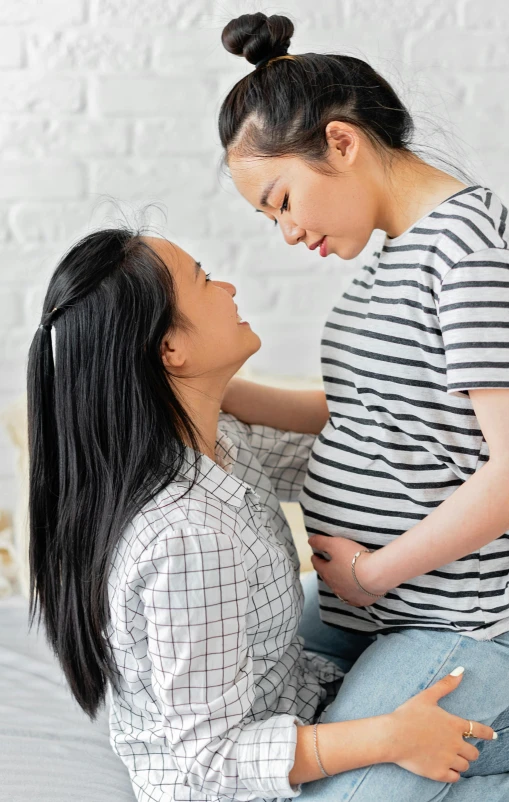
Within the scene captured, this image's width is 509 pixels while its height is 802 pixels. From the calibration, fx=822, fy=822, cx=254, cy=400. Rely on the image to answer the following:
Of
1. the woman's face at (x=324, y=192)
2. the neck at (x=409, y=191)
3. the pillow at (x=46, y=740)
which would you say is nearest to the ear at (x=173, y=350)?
the woman's face at (x=324, y=192)

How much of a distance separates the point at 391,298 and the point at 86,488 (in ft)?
1.60

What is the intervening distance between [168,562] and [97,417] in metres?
0.22

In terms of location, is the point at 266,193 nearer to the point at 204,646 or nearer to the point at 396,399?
the point at 396,399

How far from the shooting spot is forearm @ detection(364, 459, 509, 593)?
102 cm

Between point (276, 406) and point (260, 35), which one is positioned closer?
point (260, 35)

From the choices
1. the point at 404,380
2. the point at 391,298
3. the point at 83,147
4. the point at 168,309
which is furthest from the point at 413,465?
the point at 83,147

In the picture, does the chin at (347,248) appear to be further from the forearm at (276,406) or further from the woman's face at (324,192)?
the forearm at (276,406)

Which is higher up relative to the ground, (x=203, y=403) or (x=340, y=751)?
(x=203, y=403)

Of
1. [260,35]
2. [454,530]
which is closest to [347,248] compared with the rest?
[260,35]

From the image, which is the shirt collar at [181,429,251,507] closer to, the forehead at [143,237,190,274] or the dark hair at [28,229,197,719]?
the dark hair at [28,229,197,719]

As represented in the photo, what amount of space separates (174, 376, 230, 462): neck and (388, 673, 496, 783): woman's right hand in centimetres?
43

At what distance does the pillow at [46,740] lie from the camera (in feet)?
3.76

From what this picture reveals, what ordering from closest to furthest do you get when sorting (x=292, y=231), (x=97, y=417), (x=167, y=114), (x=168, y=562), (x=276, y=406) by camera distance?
(x=168, y=562), (x=97, y=417), (x=292, y=231), (x=276, y=406), (x=167, y=114)

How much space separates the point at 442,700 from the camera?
1.06 meters
